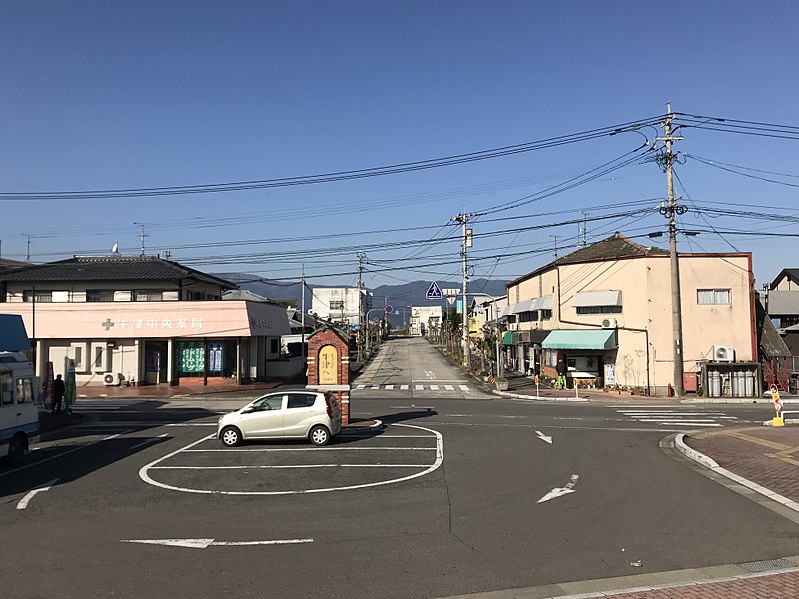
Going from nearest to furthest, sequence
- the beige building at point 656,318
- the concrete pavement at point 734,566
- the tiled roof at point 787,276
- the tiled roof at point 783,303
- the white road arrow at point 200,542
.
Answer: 1. the concrete pavement at point 734,566
2. the white road arrow at point 200,542
3. the beige building at point 656,318
4. the tiled roof at point 783,303
5. the tiled roof at point 787,276

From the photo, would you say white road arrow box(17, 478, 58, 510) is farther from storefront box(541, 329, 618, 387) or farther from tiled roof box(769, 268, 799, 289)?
tiled roof box(769, 268, 799, 289)

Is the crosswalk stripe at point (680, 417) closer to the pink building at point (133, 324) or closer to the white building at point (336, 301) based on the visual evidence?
the pink building at point (133, 324)

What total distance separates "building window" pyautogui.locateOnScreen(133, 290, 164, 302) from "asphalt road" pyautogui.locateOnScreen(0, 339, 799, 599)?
69.9ft

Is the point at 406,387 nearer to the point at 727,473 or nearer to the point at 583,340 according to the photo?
the point at 583,340

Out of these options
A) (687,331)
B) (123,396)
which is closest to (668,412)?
(687,331)

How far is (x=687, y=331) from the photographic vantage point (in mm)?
35250

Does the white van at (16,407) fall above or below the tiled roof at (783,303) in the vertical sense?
below

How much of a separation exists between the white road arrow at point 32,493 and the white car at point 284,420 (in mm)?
4925

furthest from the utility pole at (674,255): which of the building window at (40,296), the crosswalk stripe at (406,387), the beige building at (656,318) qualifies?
the building window at (40,296)

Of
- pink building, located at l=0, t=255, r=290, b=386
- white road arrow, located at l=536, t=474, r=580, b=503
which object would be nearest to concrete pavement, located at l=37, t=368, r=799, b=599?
white road arrow, located at l=536, t=474, r=580, b=503

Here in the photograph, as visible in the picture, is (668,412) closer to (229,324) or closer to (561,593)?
(561,593)

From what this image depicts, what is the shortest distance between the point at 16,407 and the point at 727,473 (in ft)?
55.6

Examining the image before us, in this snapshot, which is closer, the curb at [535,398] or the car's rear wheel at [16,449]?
the car's rear wheel at [16,449]

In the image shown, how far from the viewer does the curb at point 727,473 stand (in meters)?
11.1
